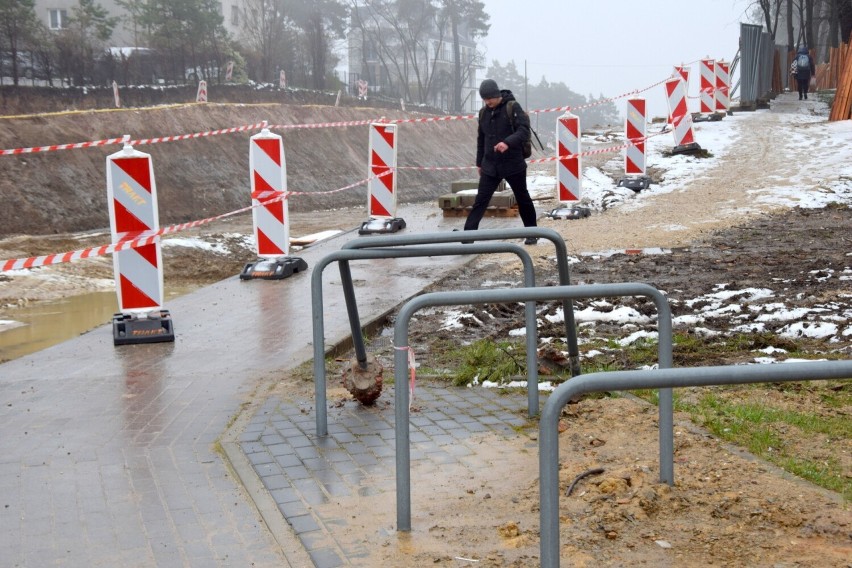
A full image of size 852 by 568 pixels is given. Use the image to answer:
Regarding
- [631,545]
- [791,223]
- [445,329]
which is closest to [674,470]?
[631,545]

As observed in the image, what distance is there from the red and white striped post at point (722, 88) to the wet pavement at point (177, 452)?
24933mm

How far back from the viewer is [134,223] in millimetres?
8523

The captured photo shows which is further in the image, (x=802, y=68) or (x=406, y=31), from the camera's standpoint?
(x=406, y=31)

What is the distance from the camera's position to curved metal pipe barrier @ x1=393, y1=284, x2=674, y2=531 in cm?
433

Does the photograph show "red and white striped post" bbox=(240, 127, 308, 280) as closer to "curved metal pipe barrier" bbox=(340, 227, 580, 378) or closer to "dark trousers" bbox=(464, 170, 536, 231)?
"dark trousers" bbox=(464, 170, 536, 231)

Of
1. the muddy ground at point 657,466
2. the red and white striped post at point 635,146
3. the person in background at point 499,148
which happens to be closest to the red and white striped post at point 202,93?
the red and white striped post at point 635,146

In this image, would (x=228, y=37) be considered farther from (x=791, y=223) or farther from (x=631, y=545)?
(x=631, y=545)

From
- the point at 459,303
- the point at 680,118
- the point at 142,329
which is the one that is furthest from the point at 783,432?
the point at 680,118

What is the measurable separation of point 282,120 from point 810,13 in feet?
76.2

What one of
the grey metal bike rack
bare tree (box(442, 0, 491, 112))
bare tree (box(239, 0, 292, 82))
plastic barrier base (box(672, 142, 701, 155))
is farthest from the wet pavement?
bare tree (box(442, 0, 491, 112))

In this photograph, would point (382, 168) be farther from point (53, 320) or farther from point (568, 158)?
point (53, 320)

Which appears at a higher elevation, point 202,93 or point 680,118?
point 202,93

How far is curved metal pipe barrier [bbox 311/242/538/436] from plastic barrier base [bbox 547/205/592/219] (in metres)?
10.6

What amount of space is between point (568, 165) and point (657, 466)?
11903mm
